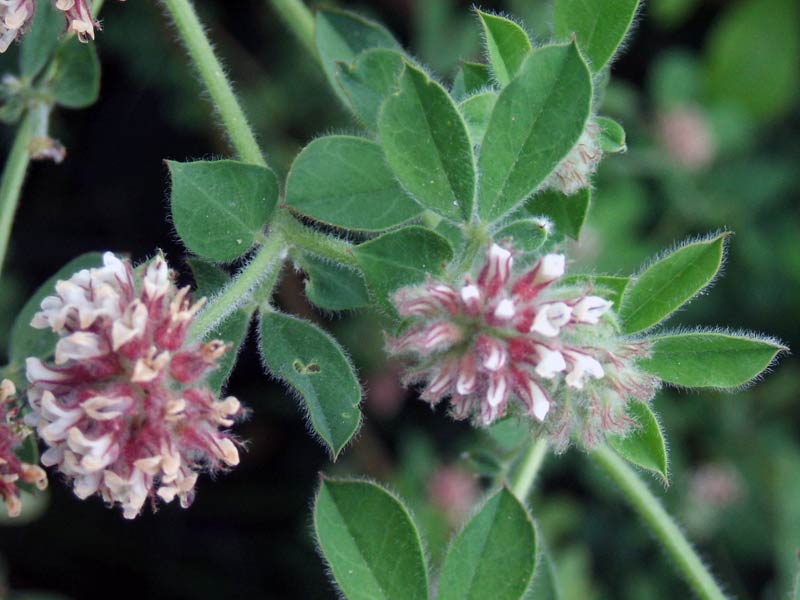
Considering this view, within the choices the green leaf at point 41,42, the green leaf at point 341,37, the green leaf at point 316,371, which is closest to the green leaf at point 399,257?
the green leaf at point 316,371

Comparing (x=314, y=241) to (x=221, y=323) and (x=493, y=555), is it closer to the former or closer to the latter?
(x=221, y=323)

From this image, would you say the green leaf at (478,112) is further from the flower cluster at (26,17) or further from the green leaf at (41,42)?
the green leaf at (41,42)

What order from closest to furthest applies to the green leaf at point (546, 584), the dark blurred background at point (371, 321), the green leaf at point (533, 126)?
the green leaf at point (533, 126) < the green leaf at point (546, 584) < the dark blurred background at point (371, 321)

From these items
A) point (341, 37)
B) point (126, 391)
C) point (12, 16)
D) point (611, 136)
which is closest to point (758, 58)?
point (341, 37)

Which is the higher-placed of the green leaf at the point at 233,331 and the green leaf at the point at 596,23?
the green leaf at the point at 596,23

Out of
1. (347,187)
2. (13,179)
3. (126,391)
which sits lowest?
(13,179)

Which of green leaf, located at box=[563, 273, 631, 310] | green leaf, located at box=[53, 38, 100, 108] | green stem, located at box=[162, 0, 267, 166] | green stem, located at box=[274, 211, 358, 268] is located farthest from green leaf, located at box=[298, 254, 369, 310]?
green leaf, located at box=[53, 38, 100, 108]
